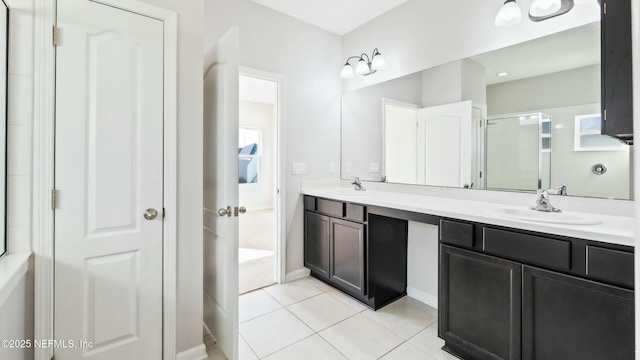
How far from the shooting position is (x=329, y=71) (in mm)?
3178

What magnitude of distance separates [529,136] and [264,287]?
8.29ft

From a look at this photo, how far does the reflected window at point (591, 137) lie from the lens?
1.57 meters

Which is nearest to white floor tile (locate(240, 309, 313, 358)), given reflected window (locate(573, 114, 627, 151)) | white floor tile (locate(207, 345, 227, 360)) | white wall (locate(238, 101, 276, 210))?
white floor tile (locate(207, 345, 227, 360))

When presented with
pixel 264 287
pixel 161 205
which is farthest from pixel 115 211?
pixel 264 287

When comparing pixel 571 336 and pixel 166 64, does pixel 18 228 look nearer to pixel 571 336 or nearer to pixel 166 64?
pixel 166 64

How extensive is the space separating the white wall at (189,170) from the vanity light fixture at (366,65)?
1.64 meters

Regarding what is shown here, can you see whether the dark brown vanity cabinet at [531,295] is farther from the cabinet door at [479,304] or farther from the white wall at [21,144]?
the white wall at [21,144]

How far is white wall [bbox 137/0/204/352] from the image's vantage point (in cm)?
162

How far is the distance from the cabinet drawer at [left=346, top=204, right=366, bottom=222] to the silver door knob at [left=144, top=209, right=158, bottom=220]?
56.4 inches

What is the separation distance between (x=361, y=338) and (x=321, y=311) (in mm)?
448

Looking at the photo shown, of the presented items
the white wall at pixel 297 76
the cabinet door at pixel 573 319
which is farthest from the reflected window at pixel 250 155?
the cabinet door at pixel 573 319

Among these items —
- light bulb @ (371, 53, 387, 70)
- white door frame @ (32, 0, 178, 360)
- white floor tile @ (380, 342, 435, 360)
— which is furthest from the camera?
light bulb @ (371, 53, 387, 70)

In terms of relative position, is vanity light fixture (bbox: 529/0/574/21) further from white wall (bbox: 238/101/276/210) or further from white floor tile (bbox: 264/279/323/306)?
white wall (bbox: 238/101/276/210)

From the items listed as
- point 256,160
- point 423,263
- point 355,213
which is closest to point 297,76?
point 355,213
